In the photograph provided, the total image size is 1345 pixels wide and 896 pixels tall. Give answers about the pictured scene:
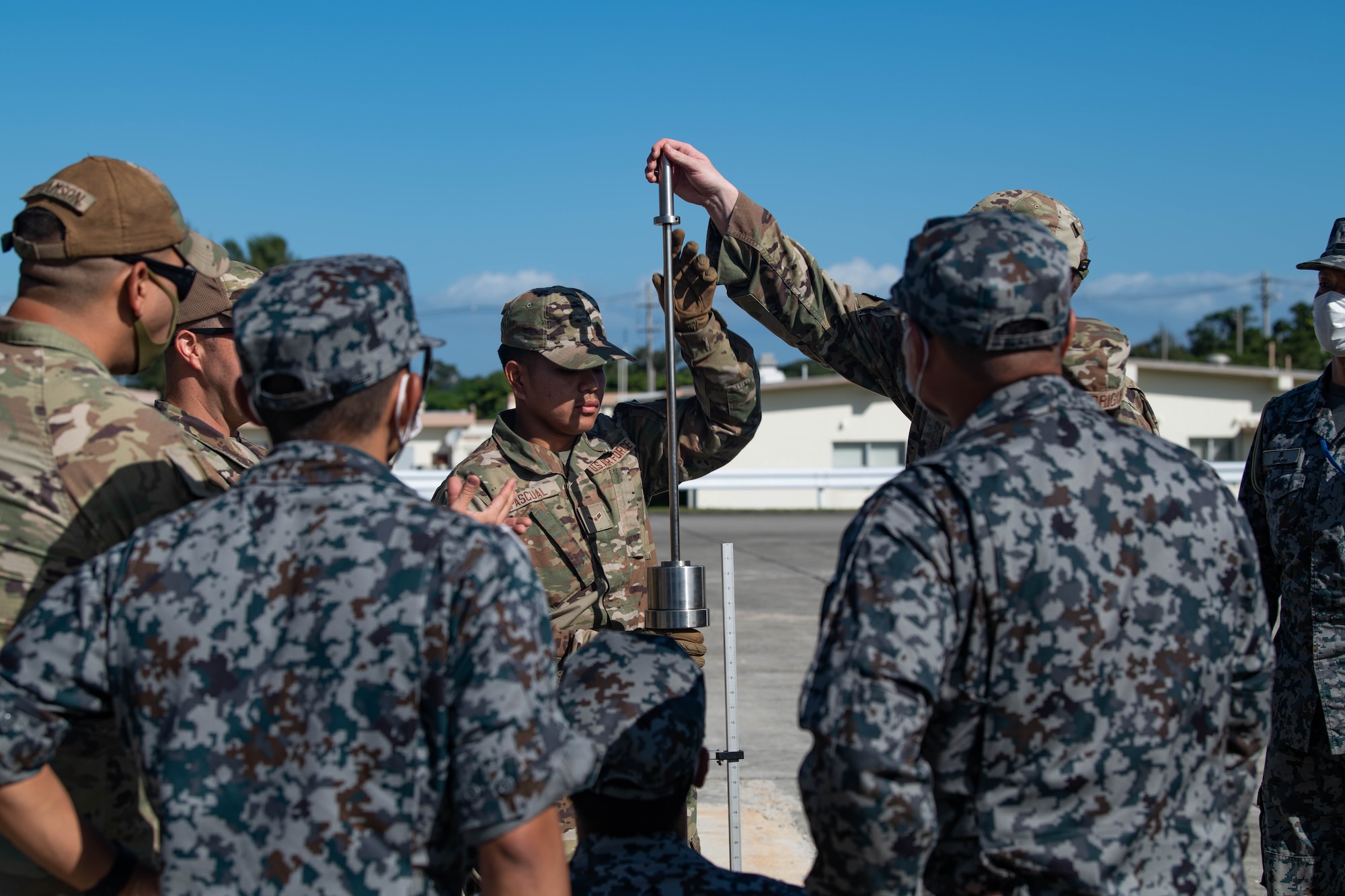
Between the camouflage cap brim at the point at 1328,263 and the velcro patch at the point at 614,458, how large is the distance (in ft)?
8.03

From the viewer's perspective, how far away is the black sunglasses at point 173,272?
2328 mm

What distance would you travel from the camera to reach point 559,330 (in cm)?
373

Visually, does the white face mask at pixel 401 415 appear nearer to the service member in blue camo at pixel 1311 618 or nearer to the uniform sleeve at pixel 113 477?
the uniform sleeve at pixel 113 477

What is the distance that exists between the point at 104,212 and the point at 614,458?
77.8 inches

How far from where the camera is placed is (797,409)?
32.4 m

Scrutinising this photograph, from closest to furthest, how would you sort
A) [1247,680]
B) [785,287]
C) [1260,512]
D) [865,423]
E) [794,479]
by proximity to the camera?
1. [1247,680]
2. [785,287]
3. [1260,512]
4. [794,479]
5. [865,423]

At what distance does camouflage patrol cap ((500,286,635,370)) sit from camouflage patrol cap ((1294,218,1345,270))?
94.3 inches

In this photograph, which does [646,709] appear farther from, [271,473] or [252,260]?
[252,260]

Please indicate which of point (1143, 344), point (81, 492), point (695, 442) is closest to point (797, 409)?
point (695, 442)

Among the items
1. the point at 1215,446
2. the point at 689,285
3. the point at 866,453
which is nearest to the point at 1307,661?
the point at 689,285

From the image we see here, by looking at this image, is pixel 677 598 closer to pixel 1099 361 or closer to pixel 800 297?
pixel 800 297

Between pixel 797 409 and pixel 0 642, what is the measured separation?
30.6m

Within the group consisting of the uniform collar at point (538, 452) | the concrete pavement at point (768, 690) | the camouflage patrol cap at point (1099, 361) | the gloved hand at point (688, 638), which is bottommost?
the concrete pavement at point (768, 690)

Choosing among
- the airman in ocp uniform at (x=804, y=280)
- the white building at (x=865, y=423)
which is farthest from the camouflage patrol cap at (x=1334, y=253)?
the white building at (x=865, y=423)
